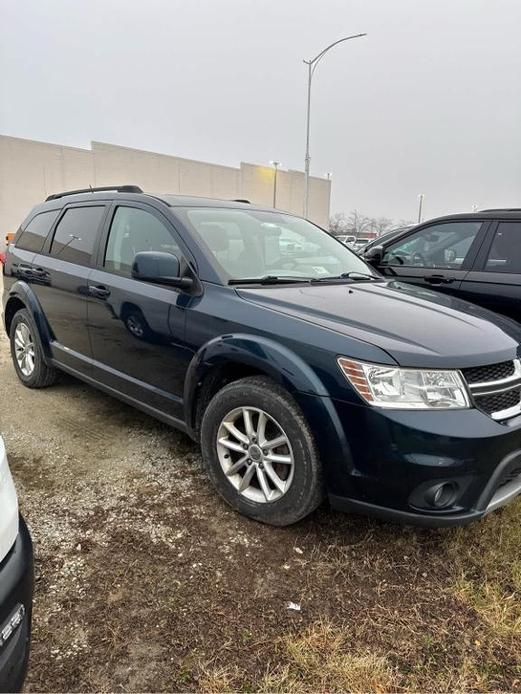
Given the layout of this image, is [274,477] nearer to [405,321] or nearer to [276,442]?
[276,442]

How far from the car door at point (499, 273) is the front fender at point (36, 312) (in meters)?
3.74

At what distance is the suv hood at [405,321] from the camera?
2223 millimetres

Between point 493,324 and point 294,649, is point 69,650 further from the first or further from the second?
point 493,324

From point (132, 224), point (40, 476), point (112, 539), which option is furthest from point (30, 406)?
point (112, 539)

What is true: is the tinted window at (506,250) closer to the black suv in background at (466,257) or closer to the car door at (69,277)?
the black suv in background at (466,257)

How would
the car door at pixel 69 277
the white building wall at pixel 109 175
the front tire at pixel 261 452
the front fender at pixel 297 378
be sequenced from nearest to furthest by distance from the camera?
the front fender at pixel 297 378 < the front tire at pixel 261 452 < the car door at pixel 69 277 < the white building wall at pixel 109 175

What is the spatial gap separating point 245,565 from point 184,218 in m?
2.05

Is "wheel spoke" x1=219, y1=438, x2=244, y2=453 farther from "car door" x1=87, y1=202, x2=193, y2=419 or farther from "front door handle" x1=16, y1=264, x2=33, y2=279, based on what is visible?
"front door handle" x1=16, y1=264, x2=33, y2=279

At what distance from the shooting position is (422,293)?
329 centimetres

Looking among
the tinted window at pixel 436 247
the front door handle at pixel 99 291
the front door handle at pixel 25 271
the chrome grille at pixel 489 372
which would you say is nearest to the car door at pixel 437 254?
the tinted window at pixel 436 247

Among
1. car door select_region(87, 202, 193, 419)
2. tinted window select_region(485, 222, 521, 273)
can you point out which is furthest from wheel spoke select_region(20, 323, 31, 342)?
tinted window select_region(485, 222, 521, 273)

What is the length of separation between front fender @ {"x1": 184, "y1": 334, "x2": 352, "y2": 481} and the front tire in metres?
0.07

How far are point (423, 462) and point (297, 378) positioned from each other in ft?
2.13

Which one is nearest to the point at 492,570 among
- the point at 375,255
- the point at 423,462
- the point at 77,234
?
the point at 423,462
